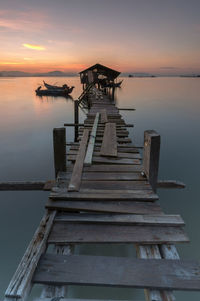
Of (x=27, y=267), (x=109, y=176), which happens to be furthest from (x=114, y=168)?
(x=27, y=267)

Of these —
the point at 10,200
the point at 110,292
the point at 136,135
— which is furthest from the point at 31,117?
the point at 110,292

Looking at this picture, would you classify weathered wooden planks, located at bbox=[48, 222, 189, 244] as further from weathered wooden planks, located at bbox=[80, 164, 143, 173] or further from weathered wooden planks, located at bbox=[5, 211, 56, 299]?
weathered wooden planks, located at bbox=[80, 164, 143, 173]

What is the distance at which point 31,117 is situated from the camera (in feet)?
83.9

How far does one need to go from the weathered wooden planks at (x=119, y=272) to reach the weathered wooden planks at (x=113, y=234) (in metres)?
0.29

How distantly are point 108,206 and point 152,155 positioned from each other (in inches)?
52.1

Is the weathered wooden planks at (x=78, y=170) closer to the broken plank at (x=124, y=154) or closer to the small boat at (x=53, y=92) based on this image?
the broken plank at (x=124, y=154)

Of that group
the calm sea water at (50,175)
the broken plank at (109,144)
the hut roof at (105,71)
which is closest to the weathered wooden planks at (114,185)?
the broken plank at (109,144)

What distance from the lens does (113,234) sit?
254 cm

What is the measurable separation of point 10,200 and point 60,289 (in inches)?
263

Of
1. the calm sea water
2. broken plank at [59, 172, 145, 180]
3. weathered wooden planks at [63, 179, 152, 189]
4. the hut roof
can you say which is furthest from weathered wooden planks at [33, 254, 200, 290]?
the hut roof

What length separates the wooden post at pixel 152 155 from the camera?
11.8 ft

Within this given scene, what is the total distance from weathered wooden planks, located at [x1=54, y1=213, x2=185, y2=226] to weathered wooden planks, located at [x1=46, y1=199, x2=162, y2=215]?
107 mm

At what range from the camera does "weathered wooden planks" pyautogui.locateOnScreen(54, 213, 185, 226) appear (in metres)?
2.68

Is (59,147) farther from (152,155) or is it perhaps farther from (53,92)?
(53,92)
